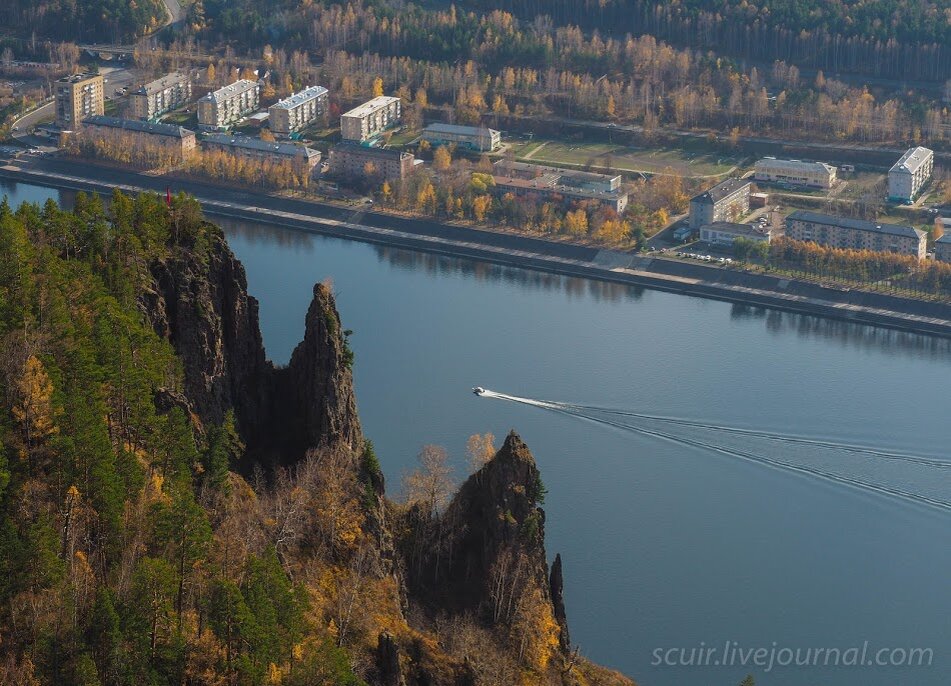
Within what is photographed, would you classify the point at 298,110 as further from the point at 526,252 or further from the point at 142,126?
the point at 526,252

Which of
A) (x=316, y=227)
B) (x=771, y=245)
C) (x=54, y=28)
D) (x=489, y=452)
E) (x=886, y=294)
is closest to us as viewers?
(x=489, y=452)

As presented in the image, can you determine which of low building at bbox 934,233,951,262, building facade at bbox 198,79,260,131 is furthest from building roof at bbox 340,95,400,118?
low building at bbox 934,233,951,262

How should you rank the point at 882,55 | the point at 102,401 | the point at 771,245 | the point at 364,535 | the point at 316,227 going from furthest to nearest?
1. the point at 882,55
2. the point at 316,227
3. the point at 771,245
4. the point at 364,535
5. the point at 102,401

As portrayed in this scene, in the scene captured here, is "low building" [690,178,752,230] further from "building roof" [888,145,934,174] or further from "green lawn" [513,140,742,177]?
"building roof" [888,145,934,174]

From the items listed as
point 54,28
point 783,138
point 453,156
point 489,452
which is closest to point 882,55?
point 783,138

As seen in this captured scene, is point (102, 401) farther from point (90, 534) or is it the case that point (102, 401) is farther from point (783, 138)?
point (783, 138)

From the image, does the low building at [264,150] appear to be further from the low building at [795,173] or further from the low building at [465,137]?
the low building at [795,173]

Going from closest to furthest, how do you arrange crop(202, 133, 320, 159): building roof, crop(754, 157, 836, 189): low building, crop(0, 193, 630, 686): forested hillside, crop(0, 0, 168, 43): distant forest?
crop(0, 193, 630, 686): forested hillside → crop(754, 157, 836, 189): low building → crop(202, 133, 320, 159): building roof → crop(0, 0, 168, 43): distant forest
